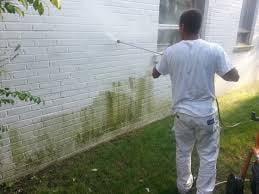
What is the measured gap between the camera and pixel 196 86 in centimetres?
287

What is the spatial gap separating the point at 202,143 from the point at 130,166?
4.34 feet

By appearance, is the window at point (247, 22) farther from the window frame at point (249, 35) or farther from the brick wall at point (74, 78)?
the brick wall at point (74, 78)

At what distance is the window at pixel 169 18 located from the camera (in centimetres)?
546

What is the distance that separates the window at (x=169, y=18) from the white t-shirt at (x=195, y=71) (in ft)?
8.68

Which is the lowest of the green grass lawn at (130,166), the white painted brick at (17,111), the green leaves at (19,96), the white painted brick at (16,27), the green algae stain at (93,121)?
the green grass lawn at (130,166)

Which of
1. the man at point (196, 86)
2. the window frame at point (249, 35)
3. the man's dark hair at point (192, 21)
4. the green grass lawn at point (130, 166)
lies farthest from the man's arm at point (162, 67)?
the window frame at point (249, 35)

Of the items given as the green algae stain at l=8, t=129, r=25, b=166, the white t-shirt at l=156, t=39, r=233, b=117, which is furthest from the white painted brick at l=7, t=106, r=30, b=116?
the white t-shirt at l=156, t=39, r=233, b=117

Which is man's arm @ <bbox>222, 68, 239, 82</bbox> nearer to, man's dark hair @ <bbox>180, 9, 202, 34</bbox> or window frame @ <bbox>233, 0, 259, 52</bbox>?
man's dark hair @ <bbox>180, 9, 202, 34</bbox>

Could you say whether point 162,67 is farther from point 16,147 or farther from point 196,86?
point 16,147

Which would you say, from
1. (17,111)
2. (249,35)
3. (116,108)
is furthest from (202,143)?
(249,35)

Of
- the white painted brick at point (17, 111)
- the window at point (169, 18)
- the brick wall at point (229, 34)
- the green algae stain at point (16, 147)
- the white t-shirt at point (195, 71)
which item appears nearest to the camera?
the white t-shirt at point (195, 71)

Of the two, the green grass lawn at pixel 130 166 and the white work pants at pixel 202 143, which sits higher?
the white work pants at pixel 202 143

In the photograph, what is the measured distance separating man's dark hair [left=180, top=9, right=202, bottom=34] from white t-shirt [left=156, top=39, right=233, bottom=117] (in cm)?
11

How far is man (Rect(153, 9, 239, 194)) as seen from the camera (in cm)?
279
